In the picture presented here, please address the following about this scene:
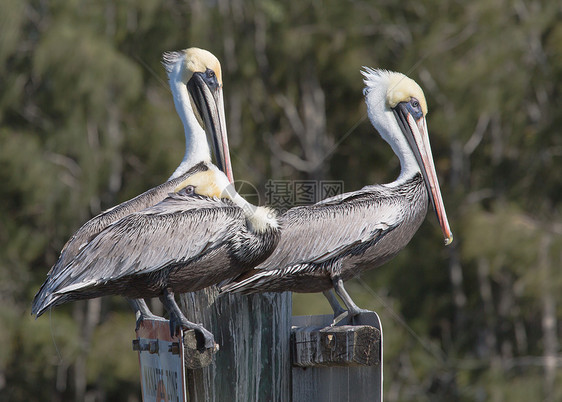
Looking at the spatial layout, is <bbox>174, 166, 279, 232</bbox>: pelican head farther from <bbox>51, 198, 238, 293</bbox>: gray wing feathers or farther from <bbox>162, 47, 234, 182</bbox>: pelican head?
<bbox>162, 47, 234, 182</bbox>: pelican head

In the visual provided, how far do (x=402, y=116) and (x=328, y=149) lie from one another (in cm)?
478

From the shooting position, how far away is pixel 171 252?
334cm

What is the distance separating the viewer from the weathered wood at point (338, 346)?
3154 millimetres

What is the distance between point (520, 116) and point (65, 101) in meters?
5.39

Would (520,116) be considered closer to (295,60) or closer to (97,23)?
(295,60)

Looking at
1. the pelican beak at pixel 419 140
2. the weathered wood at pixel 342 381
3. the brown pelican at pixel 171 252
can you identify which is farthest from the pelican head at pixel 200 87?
the weathered wood at pixel 342 381

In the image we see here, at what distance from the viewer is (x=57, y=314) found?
10.5 meters

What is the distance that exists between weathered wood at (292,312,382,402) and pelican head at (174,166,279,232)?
16.9 inches

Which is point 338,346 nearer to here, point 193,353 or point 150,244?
point 193,353

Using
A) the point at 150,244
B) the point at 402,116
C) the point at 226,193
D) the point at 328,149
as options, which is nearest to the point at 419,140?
the point at 402,116

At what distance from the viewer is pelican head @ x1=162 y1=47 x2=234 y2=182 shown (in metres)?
4.60

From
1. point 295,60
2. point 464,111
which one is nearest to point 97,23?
point 295,60

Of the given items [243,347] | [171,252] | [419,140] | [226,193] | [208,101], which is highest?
[208,101]

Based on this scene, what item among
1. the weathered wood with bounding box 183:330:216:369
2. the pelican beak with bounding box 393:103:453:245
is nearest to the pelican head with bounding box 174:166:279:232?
the weathered wood with bounding box 183:330:216:369
